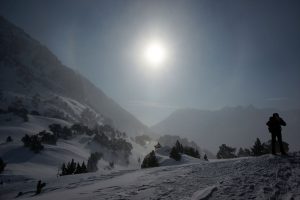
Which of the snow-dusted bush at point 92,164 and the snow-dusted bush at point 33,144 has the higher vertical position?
the snow-dusted bush at point 33,144

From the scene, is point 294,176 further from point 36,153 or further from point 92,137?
point 92,137

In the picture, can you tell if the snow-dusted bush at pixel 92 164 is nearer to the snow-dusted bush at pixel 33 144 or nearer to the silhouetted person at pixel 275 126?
the snow-dusted bush at pixel 33 144

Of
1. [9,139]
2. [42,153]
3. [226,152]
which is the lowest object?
[226,152]

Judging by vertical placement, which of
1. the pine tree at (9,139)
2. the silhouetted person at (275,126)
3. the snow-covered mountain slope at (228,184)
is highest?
the pine tree at (9,139)

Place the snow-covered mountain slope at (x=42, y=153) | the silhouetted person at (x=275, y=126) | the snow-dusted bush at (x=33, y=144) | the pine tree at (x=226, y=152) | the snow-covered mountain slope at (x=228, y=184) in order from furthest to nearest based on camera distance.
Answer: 1. the snow-dusted bush at (x=33, y=144)
2. the pine tree at (x=226, y=152)
3. the snow-covered mountain slope at (x=42, y=153)
4. the silhouetted person at (x=275, y=126)
5. the snow-covered mountain slope at (x=228, y=184)

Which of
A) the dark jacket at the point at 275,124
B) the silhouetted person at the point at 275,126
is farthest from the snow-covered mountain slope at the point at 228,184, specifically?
the dark jacket at the point at 275,124

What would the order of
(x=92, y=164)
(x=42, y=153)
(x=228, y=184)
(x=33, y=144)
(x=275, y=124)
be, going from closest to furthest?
(x=228, y=184), (x=275, y=124), (x=42, y=153), (x=33, y=144), (x=92, y=164)

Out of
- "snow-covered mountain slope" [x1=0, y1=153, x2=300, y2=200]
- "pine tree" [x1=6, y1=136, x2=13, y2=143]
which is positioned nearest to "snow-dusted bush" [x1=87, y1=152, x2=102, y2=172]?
"pine tree" [x1=6, y1=136, x2=13, y2=143]

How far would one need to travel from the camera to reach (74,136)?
144m

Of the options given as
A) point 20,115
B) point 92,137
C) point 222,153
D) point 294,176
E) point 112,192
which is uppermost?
point 20,115

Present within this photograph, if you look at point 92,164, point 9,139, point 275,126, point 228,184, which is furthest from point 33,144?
point 228,184

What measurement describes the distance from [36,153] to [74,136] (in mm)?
46634

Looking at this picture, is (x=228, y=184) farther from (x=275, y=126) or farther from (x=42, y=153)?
(x=42, y=153)

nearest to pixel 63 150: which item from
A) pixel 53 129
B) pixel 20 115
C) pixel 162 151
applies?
pixel 53 129
